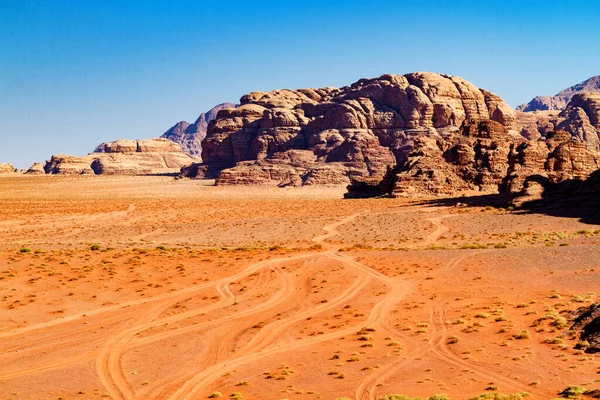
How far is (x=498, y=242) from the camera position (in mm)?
41375

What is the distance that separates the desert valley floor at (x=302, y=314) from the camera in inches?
638

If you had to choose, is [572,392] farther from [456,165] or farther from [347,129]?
[347,129]

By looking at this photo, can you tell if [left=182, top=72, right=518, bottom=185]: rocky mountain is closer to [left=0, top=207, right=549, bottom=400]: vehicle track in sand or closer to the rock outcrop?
[left=0, top=207, right=549, bottom=400]: vehicle track in sand

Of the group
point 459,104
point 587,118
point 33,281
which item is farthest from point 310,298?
point 587,118

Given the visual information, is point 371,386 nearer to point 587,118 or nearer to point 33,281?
point 33,281

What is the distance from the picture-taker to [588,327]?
1886 cm

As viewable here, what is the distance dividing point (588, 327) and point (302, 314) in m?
10.7

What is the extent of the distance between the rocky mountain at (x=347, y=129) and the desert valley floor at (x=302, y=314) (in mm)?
91731

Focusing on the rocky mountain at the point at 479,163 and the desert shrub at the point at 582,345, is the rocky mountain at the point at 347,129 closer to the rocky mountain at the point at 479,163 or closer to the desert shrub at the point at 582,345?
the rocky mountain at the point at 479,163

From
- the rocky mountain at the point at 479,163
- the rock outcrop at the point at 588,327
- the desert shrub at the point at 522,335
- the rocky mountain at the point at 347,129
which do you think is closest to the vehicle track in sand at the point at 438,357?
the desert shrub at the point at 522,335

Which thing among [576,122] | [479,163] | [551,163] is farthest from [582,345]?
[576,122]

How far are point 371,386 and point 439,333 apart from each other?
5.77 metres

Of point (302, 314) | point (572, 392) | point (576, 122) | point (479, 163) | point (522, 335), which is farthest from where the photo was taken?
point (576, 122)

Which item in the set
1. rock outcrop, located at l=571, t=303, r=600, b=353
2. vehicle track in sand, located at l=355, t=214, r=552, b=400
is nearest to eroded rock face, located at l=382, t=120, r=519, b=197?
vehicle track in sand, located at l=355, t=214, r=552, b=400
